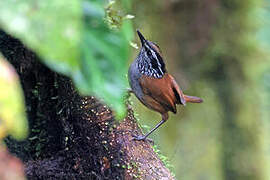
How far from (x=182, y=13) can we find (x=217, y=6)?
514 mm

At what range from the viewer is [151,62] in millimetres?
3635

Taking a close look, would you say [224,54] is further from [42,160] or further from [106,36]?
[106,36]

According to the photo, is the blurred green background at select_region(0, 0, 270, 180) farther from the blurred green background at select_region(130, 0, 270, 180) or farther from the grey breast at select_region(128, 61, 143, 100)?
the grey breast at select_region(128, 61, 143, 100)

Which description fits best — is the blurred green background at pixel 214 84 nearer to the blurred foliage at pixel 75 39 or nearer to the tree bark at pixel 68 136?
the tree bark at pixel 68 136

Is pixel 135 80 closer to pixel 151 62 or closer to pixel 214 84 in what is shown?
pixel 151 62

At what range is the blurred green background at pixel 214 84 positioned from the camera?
7156mm

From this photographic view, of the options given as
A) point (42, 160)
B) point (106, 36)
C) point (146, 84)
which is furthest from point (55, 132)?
point (106, 36)

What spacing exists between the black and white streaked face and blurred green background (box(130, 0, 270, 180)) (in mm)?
3314

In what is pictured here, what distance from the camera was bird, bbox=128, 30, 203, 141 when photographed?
354 cm

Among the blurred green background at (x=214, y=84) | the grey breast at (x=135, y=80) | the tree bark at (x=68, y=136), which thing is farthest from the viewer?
the blurred green background at (x=214, y=84)

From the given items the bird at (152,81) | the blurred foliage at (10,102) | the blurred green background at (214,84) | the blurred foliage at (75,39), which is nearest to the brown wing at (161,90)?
the bird at (152,81)

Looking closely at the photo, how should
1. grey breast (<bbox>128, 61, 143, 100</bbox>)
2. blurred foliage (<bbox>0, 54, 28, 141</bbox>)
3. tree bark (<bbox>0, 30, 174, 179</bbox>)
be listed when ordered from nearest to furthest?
blurred foliage (<bbox>0, 54, 28, 141</bbox>) < tree bark (<bbox>0, 30, 174, 179</bbox>) < grey breast (<bbox>128, 61, 143, 100</bbox>)

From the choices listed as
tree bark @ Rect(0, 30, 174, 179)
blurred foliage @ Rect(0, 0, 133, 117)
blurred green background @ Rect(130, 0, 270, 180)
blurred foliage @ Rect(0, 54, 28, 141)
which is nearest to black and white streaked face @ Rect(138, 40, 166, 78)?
tree bark @ Rect(0, 30, 174, 179)

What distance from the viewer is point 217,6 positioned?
717 centimetres
